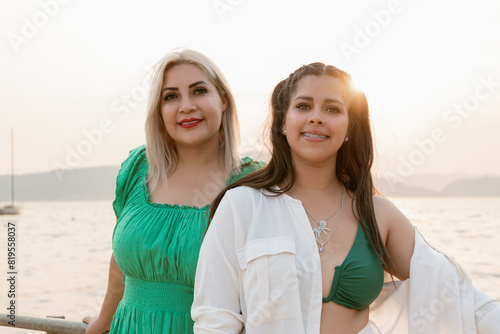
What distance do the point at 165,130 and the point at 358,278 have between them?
1267mm

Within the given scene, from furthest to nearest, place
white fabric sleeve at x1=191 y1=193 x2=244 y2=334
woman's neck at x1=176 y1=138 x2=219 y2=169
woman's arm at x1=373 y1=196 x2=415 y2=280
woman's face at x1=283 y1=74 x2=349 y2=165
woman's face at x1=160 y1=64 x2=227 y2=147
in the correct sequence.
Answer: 1. woman's neck at x1=176 y1=138 x2=219 y2=169
2. woman's face at x1=160 y1=64 x2=227 y2=147
3. woman's arm at x1=373 y1=196 x2=415 y2=280
4. woman's face at x1=283 y1=74 x2=349 y2=165
5. white fabric sleeve at x1=191 y1=193 x2=244 y2=334

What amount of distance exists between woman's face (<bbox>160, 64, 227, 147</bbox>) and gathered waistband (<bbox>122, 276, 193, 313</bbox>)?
0.68 meters

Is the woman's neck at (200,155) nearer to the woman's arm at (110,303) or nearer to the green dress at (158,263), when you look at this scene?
the green dress at (158,263)

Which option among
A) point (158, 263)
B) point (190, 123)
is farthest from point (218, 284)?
point (190, 123)

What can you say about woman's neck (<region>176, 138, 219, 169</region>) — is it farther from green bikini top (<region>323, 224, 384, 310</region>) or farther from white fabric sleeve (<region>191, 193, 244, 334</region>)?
green bikini top (<region>323, 224, 384, 310</region>)

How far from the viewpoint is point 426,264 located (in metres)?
2.09

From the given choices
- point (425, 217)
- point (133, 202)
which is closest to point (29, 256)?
point (133, 202)

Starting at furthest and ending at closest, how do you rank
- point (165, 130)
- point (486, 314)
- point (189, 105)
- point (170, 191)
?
1. point (165, 130)
2. point (170, 191)
3. point (189, 105)
4. point (486, 314)

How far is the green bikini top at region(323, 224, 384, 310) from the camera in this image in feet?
6.32

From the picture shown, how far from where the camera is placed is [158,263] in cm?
230

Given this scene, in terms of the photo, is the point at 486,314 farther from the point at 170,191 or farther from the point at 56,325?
the point at 56,325

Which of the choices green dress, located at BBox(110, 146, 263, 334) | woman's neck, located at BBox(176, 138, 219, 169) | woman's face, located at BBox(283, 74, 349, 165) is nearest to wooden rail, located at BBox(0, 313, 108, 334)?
green dress, located at BBox(110, 146, 263, 334)

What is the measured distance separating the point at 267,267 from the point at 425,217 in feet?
106

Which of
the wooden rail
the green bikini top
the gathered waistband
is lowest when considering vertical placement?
the wooden rail
